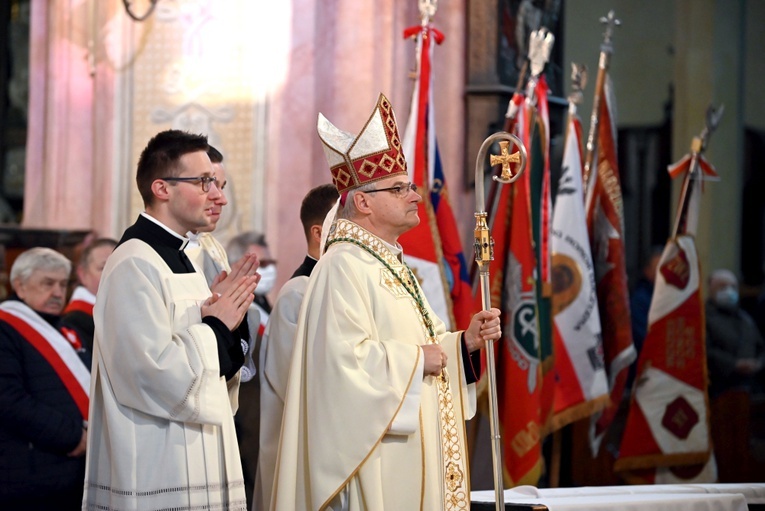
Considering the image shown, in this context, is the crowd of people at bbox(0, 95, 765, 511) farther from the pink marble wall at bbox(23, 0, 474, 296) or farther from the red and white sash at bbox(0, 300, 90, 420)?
the pink marble wall at bbox(23, 0, 474, 296)

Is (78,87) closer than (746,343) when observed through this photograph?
Yes

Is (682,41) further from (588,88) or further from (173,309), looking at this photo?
(173,309)

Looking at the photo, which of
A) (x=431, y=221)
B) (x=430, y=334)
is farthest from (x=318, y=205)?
(x=431, y=221)

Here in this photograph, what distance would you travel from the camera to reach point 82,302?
5.46 meters

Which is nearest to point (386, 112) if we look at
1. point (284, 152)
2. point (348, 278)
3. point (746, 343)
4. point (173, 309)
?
point (348, 278)

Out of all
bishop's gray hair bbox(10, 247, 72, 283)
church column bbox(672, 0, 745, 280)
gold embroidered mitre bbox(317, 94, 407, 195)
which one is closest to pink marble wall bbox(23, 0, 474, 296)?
bishop's gray hair bbox(10, 247, 72, 283)

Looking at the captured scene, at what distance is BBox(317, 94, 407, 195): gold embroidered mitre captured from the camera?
391 cm

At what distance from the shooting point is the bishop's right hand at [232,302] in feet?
11.7

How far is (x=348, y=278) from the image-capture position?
3744 mm

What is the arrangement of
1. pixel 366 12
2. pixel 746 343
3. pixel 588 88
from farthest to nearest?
1. pixel 588 88
2. pixel 746 343
3. pixel 366 12

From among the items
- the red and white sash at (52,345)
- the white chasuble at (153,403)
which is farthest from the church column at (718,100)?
the white chasuble at (153,403)

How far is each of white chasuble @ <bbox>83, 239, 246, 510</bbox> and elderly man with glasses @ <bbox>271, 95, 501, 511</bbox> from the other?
0.95ft

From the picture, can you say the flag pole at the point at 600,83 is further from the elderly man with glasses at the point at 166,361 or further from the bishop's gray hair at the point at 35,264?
the elderly man with glasses at the point at 166,361

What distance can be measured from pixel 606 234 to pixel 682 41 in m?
3.97
